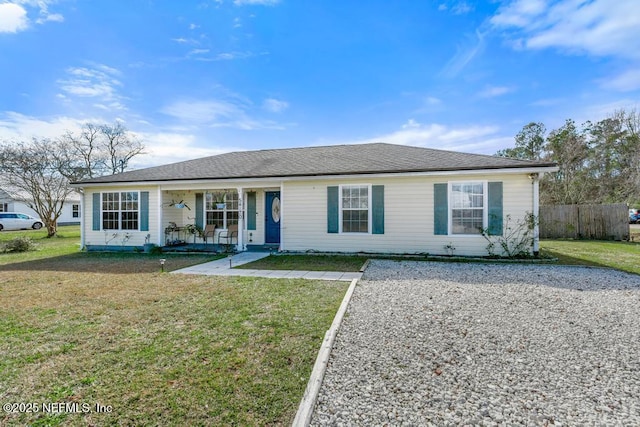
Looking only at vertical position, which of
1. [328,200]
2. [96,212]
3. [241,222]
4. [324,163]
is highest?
[324,163]

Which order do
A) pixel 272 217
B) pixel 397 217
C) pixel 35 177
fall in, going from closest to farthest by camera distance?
1. pixel 397 217
2. pixel 272 217
3. pixel 35 177

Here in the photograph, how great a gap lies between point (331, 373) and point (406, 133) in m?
17.3

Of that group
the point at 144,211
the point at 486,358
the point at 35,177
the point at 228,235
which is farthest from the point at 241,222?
the point at 35,177

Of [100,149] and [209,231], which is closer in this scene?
[209,231]

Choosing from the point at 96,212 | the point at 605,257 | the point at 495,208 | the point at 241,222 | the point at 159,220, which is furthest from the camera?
the point at 96,212

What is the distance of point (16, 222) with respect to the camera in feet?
78.3

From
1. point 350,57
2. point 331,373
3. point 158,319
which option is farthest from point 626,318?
point 350,57

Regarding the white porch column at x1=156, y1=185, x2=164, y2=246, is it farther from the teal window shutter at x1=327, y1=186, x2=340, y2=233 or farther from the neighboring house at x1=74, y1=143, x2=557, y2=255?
the teal window shutter at x1=327, y1=186, x2=340, y2=233

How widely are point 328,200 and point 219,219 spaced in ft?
16.2

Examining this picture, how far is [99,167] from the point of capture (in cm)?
2678

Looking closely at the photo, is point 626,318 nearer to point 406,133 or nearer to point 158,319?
point 158,319

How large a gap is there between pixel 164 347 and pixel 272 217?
878 centimetres

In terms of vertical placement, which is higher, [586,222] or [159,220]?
[159,220]

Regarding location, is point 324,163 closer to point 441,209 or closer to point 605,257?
point 441,209
